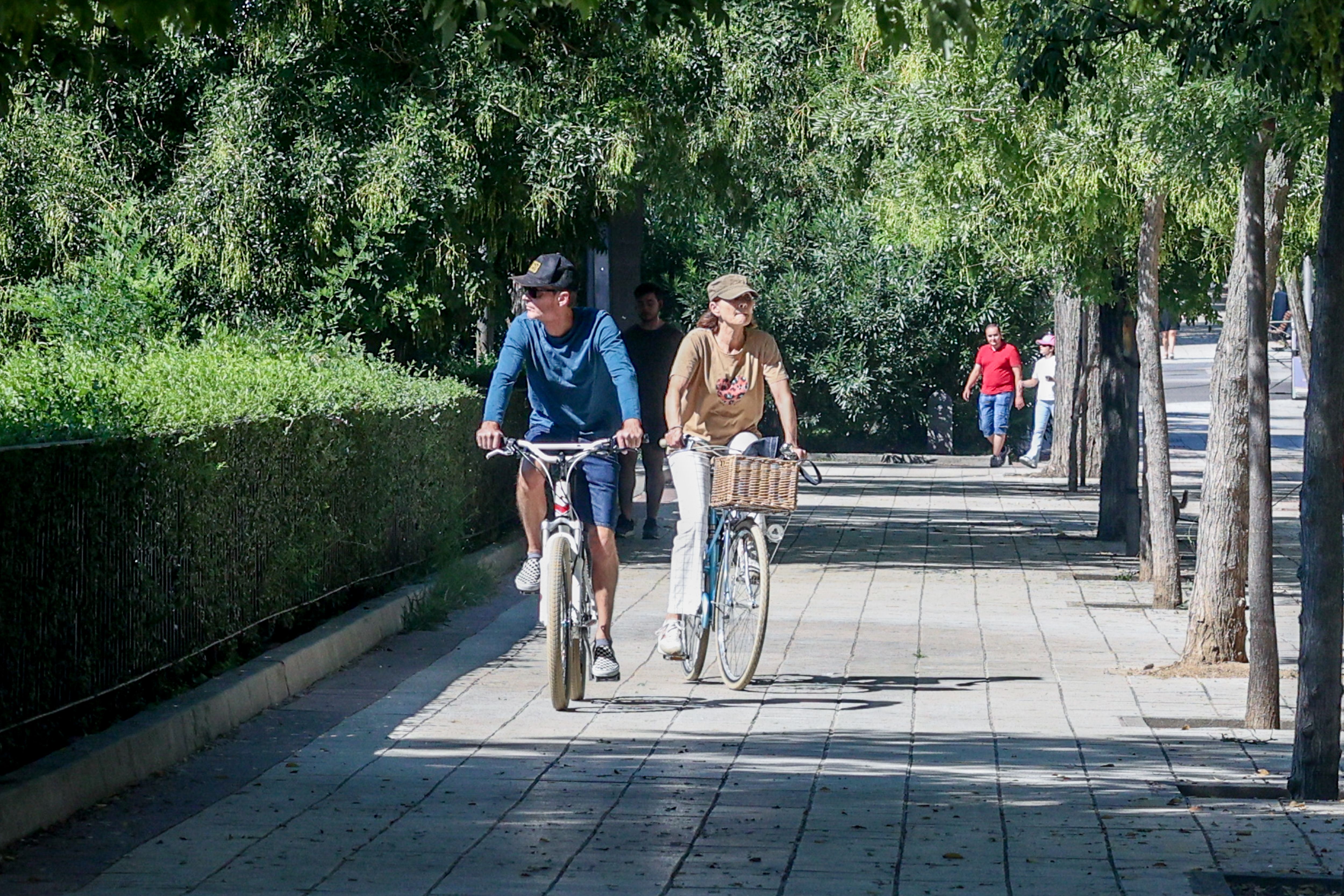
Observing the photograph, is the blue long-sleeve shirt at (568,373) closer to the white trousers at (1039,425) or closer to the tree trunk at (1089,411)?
the tree trunk at (1089,411)

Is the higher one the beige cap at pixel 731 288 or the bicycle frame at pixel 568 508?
the beige cap at pixel 731 288

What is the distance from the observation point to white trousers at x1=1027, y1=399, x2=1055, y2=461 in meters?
30.5

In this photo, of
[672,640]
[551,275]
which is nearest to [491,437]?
[551,275]

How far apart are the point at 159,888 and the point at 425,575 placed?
23.8ft

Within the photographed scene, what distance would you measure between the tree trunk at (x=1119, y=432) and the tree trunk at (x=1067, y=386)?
6.63 meters

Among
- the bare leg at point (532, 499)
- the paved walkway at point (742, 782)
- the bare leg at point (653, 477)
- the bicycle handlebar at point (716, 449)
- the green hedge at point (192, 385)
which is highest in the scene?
the green hedge at point (192, 385)

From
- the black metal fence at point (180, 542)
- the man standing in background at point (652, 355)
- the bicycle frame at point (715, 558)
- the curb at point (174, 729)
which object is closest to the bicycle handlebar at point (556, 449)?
the bicycle frame at point (715, 558)

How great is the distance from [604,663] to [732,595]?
68 cm

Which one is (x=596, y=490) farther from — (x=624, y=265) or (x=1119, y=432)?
(x=624, y=265)

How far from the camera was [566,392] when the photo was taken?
30.6 ft

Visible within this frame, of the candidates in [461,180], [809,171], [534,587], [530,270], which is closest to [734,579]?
[534,587]

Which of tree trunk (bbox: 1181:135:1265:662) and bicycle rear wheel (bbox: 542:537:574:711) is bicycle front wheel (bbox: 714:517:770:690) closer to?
bicycle rear wheel (bbox: 542:537:574:711)

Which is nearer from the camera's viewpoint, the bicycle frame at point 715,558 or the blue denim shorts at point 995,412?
the bicycle frame at point 715,558

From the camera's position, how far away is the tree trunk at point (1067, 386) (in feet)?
85.6
